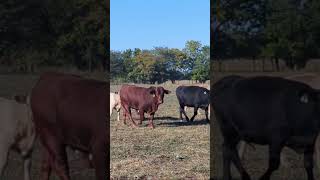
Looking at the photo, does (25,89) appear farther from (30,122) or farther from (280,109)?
(280,109)

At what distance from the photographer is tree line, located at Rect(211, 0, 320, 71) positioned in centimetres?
429

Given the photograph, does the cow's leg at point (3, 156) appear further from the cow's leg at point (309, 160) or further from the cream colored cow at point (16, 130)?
Result: the cow's leg at point (309, 160)

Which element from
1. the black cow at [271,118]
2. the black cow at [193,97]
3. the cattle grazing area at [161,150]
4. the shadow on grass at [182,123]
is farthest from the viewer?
the black cow at [193,97]

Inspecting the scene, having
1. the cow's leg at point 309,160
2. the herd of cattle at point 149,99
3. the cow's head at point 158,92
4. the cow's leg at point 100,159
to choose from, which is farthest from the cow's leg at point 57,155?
the cow's head at point 158,92

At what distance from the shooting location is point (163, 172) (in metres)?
6.34

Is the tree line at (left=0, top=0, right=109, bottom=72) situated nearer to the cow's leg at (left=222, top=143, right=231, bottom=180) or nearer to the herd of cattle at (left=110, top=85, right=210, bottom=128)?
the cow's leg at (left=222, top=143, right=231, bottom=180)

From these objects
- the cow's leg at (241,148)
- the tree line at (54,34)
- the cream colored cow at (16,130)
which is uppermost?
the tree line at (54,34)

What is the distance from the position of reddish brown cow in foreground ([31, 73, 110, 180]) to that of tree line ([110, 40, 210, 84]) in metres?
13.6

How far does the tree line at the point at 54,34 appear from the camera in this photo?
13.8 ft

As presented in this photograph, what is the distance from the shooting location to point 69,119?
417cm

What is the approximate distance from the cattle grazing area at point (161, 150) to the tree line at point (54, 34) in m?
2.20

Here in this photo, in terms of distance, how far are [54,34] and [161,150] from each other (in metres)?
4.48

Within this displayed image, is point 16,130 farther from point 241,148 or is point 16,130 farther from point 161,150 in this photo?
point 161,150

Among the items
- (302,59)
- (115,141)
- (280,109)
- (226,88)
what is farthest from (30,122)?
(115,141)
